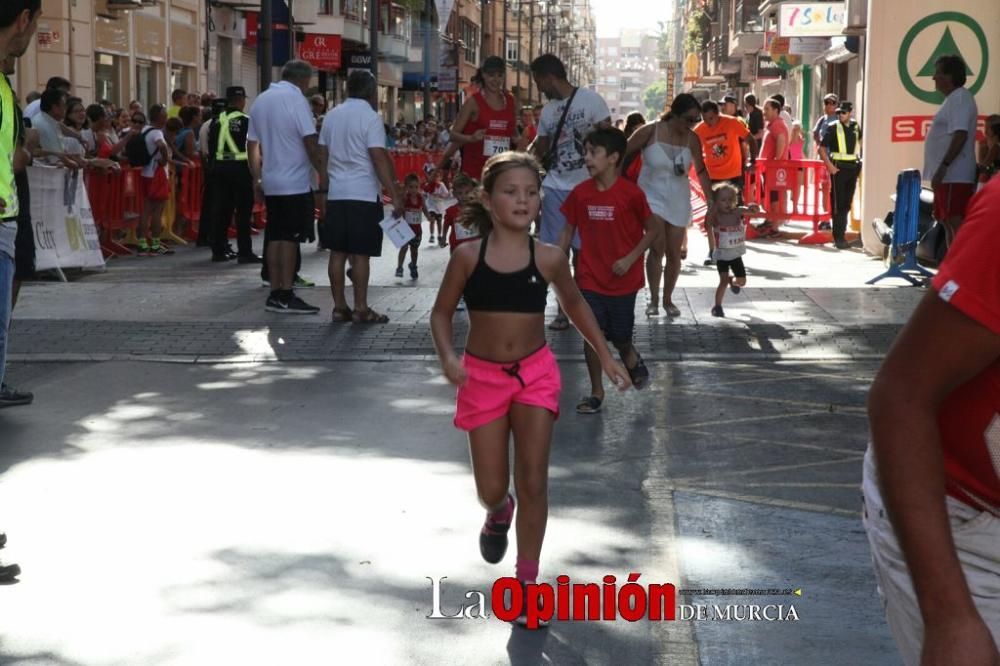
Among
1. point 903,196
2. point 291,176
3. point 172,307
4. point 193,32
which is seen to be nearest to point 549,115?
point 291,176

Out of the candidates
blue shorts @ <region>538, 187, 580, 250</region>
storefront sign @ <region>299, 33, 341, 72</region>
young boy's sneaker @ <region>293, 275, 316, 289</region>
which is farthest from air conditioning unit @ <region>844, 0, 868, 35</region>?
storefront sign @ <region>299, 33, 341, 72</region>

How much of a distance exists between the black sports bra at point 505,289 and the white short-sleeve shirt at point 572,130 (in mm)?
5991

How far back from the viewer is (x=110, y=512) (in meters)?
6.18

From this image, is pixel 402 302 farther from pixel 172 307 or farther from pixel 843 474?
pixel 843 474

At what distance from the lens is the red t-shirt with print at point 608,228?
8.38 meters

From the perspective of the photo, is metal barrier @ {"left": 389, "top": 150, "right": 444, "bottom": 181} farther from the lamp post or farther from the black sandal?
the black sandal

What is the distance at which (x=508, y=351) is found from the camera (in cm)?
510

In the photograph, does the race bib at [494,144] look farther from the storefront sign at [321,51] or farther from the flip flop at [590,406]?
the storefront sign at [321,51]

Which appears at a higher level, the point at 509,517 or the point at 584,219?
the point at 584,219

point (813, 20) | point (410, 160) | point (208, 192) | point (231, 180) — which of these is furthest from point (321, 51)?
point (231, 180)

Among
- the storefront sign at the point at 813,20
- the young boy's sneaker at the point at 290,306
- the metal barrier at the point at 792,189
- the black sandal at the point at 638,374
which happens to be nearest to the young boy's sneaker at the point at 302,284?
the young boy's sneaker at the point at 290,306

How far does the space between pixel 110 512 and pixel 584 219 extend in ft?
10.7

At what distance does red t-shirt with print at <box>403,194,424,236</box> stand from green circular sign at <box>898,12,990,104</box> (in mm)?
5654

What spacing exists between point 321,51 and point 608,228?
149 feet
